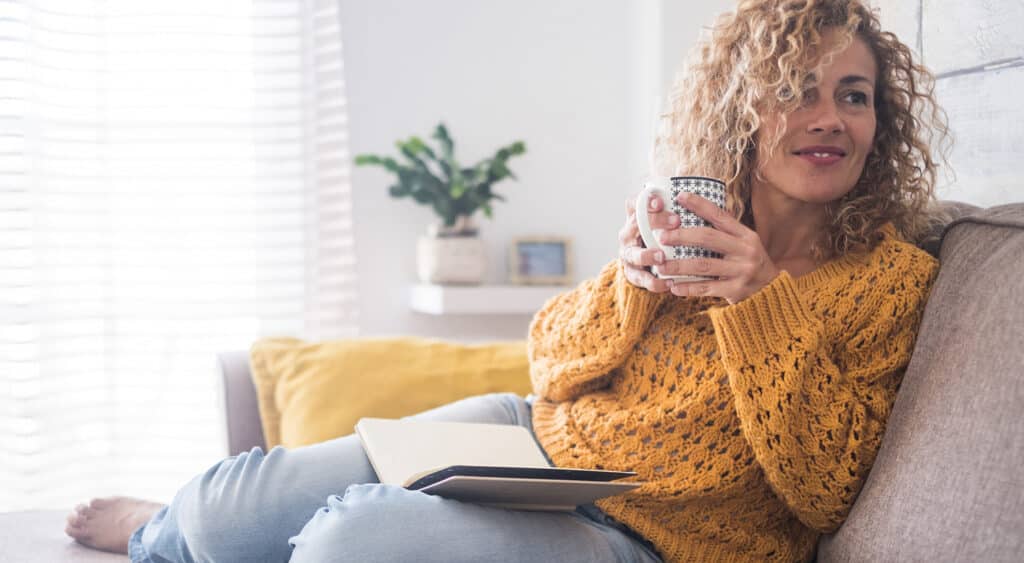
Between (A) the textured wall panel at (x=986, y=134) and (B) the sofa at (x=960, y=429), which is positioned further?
(A) the textured wall panel at (x=986, y=134)

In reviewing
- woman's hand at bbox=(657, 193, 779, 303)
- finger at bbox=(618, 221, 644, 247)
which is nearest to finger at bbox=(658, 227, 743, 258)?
woman's hand at bbox=(657, 193, 779, 303)

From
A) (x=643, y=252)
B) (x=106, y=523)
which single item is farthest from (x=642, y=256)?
(x=106, y=523)

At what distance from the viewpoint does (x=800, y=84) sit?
116 cm

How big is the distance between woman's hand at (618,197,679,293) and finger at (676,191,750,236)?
0.8 inches

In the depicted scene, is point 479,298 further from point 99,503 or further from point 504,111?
point 99,503

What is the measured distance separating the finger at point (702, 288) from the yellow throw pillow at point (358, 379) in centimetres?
73

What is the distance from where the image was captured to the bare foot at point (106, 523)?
1385 millimetres

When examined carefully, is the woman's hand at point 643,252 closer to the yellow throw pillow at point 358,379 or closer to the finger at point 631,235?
the finger at point 631,235

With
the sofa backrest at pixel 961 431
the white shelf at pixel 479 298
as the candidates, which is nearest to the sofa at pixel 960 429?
the sofa backrest at pixel 961 431

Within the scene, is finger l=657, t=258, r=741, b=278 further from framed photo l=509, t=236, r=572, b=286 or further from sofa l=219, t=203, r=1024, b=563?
framed photo l=509, t=236, r=572, b=286

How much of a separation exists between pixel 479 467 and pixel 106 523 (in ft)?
2.55

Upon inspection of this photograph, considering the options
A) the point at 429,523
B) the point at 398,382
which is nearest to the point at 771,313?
the point at 429,523

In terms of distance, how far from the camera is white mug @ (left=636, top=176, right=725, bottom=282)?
100cm

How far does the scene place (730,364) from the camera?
107 centimetres
